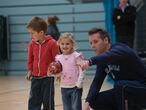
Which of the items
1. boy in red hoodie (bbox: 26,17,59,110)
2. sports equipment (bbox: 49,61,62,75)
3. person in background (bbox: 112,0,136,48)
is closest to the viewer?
sports equipment (bbox: 49,61,62,75)

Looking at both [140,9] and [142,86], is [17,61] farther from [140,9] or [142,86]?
[142,86]

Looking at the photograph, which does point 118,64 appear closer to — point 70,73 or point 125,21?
point 70,73

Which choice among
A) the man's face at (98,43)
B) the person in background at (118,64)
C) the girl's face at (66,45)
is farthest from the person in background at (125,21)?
the man's face at (98,43)

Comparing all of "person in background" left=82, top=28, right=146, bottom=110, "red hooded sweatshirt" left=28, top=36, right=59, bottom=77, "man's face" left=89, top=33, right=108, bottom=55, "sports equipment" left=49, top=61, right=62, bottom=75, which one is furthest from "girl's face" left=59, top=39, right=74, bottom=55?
"man's face" left=89, top=33, right=108, bottom=55

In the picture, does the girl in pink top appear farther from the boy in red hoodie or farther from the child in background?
the boy in red hoodie

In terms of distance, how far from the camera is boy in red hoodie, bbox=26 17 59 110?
5.55 m

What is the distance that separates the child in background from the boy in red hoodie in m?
0.35

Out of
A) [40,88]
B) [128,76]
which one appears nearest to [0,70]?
[40,88]

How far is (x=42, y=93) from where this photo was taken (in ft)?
18.4

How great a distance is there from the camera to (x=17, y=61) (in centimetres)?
1565

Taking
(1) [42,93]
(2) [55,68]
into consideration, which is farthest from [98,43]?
(1) [42,93]

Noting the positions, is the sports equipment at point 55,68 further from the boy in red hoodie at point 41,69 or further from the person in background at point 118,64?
the person in background at point 118,64

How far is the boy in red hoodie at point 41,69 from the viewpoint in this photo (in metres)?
5.55

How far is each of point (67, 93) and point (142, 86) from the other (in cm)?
116
